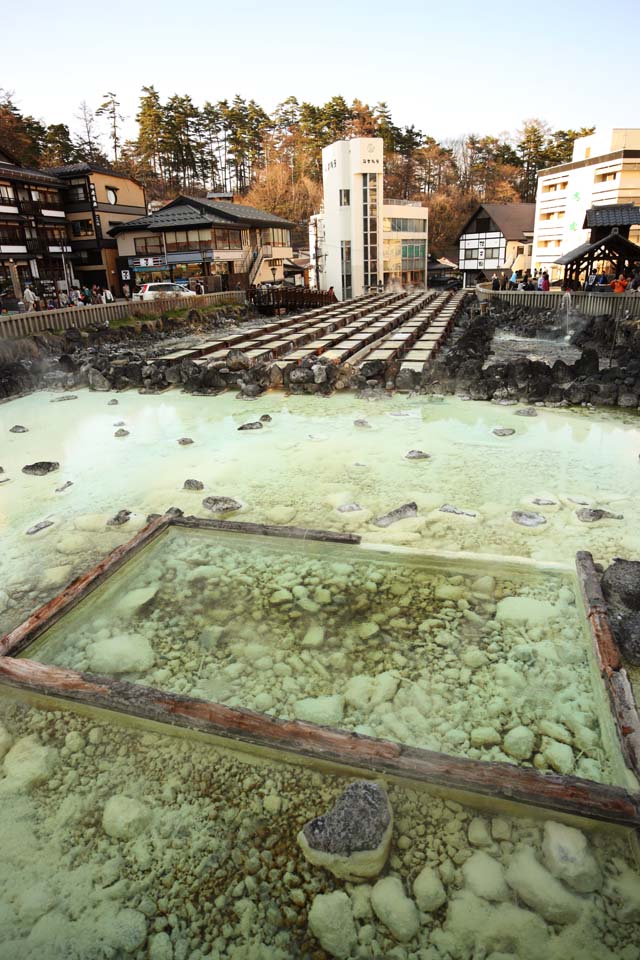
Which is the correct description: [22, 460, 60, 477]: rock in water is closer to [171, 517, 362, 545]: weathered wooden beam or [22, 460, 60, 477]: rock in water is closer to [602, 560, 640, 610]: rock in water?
[171, 517, 362, 545]: weathered wooden beam

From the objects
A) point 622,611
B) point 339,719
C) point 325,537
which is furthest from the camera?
point 325,537

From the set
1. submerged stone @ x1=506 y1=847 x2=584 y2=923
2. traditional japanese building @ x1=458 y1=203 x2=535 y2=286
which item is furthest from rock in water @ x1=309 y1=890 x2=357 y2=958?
traditional japanese building @ x1=458 y1=203 x2=535 y2=286

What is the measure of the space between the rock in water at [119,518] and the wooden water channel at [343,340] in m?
8.65

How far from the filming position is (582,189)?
35031mm

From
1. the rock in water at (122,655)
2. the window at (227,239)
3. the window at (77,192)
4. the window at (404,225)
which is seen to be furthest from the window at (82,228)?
the rock in water at (122,655)

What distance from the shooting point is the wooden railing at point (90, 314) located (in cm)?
1827

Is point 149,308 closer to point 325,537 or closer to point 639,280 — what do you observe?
point 639,280

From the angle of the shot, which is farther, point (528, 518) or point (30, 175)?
point (30, 175)

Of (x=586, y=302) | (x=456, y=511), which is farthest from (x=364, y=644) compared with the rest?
(x=586, y=302)

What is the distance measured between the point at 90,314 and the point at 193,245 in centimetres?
1286

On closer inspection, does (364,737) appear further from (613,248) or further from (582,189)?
(582,189)

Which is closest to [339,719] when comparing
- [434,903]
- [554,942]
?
[434,903]

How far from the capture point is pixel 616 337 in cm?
1898

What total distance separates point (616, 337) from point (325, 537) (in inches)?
702
